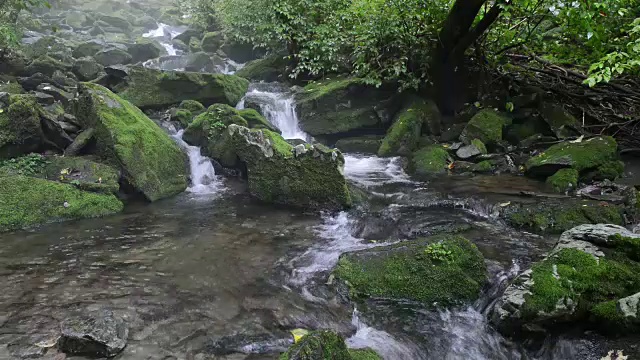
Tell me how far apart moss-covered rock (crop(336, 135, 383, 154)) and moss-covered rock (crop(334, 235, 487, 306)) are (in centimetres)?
823

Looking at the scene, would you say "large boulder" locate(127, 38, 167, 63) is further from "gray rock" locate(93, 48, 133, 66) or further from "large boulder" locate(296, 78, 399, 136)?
"large boulder" locate(296, 78, 399, 136)

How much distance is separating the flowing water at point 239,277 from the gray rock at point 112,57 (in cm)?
1792

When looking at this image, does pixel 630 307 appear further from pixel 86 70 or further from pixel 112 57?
pixel 112 57

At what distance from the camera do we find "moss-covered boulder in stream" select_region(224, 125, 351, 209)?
9.49 meters

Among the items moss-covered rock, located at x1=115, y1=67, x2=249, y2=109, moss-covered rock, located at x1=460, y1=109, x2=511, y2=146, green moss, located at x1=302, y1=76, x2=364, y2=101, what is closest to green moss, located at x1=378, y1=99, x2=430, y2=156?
moss-covered rock, located at x1=460, y1=109, x2=511, y2=146

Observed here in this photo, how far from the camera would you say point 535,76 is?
13398mm

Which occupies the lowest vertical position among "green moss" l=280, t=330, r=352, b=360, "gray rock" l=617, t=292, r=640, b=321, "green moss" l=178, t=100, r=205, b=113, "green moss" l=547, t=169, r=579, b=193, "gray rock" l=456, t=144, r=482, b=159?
"green moss" l=280, t=330, r=352, b=360

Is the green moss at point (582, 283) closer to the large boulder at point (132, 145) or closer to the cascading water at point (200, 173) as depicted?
the cascading water at point (200, 173)

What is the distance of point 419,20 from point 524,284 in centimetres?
1013

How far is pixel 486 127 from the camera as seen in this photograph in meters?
12.8

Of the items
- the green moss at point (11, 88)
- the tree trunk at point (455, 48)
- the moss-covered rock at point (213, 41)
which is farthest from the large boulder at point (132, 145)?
the moss-covered rock at point (213, 41)

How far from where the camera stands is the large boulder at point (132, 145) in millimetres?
9922

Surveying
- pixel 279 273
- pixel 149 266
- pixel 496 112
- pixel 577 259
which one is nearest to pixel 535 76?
pixel 496 112

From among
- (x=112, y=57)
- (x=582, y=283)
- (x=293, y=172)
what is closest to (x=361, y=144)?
(x=293, y=172)
